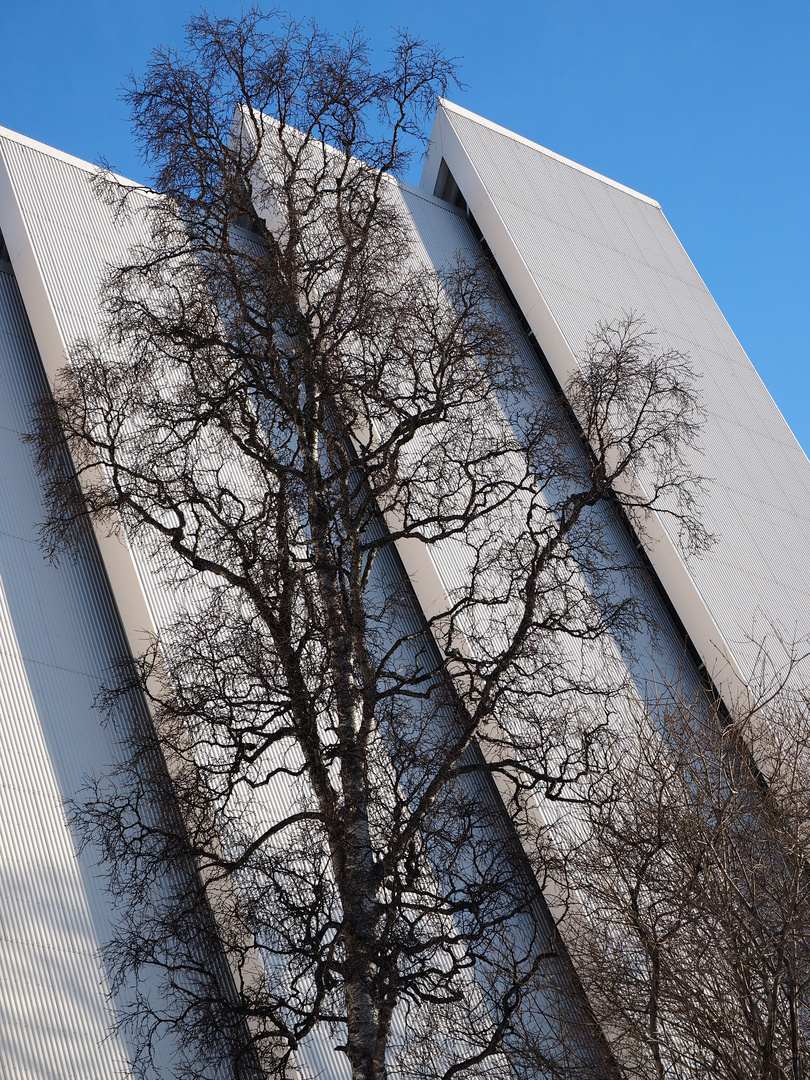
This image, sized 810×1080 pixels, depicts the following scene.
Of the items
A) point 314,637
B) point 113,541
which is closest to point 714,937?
point 314,637

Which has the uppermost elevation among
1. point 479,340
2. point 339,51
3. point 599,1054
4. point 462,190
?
point 462,190

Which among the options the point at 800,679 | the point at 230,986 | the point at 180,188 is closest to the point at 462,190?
the point at 800,679

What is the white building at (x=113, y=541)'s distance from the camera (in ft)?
32.0

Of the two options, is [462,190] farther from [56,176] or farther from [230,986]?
[230,986]

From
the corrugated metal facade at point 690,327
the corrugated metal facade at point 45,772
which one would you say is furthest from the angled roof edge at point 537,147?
the corrugated metal facade at point 45,772

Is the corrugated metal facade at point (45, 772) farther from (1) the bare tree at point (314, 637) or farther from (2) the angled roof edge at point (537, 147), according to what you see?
(2) the angled roof edge at point (537, 147)

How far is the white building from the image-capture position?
32.0ft

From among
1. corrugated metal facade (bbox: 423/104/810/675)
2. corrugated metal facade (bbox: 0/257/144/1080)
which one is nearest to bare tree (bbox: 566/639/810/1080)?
corrugated metal facade (bbox: 0/257/144/1080)

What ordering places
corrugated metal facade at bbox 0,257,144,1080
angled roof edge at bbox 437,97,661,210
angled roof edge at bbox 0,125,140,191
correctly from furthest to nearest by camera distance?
angled roof edge at bbox 437,97,661,210, angled roof edge at bbox 0,125,140,191, corrugated metal facade at bbox 0,257,144,1080

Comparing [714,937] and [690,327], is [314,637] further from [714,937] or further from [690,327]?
[690,327]

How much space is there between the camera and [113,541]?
41.9ft

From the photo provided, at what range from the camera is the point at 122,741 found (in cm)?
1132

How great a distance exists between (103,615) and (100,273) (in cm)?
533

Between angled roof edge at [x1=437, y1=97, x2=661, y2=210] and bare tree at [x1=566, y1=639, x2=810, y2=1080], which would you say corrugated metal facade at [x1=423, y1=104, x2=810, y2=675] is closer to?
angled roof edge at [x1=437, y1=97, x2=661, y2=210]
